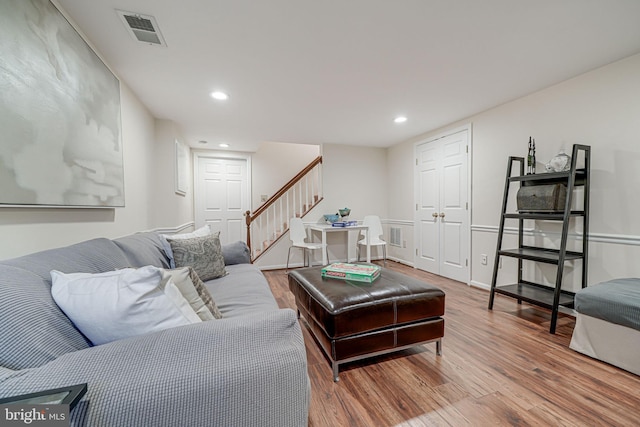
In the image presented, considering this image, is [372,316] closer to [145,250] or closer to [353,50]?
[145,250]

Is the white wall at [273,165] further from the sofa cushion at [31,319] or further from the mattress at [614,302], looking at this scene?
the mattress at [614,302]

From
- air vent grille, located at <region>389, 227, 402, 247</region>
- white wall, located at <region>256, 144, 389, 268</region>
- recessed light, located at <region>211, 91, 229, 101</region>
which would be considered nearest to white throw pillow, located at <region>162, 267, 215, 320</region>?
recessed light, located at <region>211, 91, 229, 101</region>

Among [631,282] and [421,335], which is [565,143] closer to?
[631,282]

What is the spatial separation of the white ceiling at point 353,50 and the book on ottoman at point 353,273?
5.23 ft

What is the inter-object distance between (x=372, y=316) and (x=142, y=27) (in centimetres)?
228

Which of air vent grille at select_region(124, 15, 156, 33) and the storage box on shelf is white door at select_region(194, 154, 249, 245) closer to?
air vent grille at select_region(124, 15, 156, 33)

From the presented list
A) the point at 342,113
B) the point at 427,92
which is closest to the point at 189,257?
A: the point at 342,113

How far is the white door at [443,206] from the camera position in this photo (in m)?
3.41

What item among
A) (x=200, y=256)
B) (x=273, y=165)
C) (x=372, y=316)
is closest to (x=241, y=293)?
(x=200, y=256)

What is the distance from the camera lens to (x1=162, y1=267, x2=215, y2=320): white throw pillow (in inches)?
39.3

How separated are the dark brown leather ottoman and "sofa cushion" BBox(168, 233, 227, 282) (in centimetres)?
80

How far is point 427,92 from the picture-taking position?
255cm

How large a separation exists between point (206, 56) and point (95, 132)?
0.91m

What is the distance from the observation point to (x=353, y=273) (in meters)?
1.88
